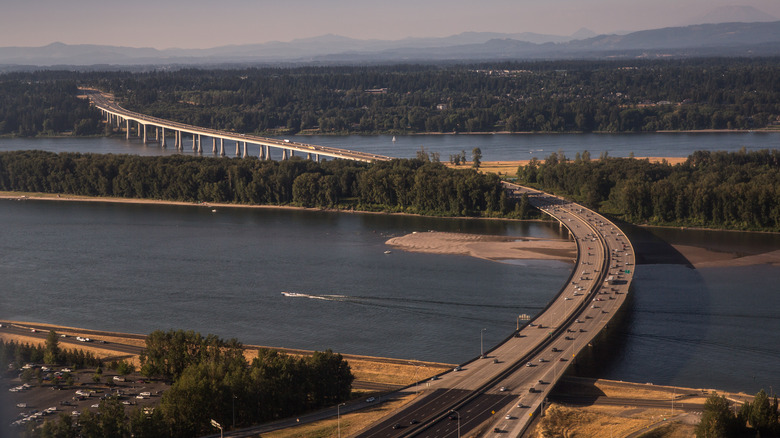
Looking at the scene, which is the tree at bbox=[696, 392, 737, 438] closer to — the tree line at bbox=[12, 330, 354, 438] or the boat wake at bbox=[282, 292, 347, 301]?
the tree line at bbox=[12, 330, 354, 438]

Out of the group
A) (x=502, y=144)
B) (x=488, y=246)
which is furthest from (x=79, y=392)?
(x=502, y=144)

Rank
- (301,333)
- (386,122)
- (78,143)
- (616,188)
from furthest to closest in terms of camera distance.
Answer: (386,122) < (78,143) < (616,188) < (301,333)

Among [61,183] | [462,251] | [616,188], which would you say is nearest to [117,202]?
[61,183]

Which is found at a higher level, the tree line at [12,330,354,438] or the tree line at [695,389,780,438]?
the tree line at [695,389,780,438]

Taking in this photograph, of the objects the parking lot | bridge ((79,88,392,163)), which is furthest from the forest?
the parking lot

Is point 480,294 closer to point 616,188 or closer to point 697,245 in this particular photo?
point 697,245

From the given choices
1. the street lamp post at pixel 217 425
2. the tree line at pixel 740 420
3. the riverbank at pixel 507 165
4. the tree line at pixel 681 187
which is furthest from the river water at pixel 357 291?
the riverbank at pixel 507 165

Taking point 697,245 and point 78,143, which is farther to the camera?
point 78,143
